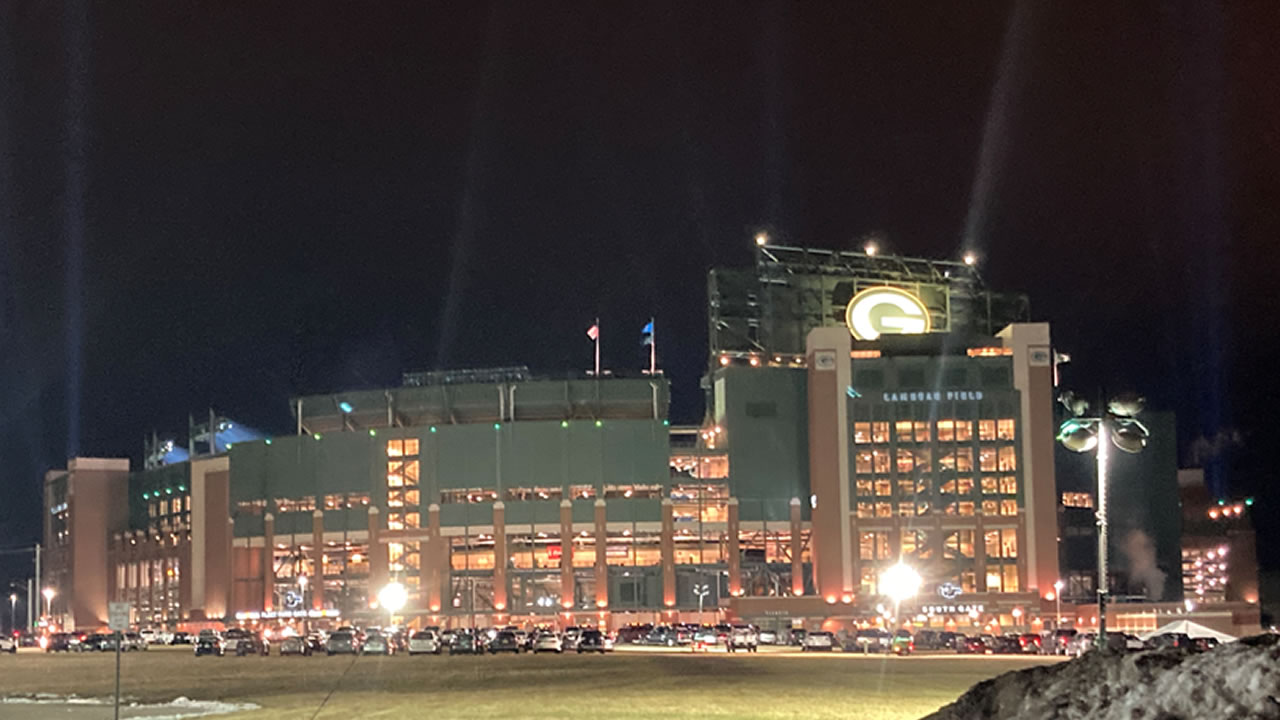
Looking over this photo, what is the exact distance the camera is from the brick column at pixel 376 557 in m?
166

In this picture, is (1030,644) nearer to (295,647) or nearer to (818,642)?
(818,642)

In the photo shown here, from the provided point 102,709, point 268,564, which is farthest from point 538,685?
point 268,564

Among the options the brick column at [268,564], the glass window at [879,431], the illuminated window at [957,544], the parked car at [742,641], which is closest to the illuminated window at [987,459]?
the illuminated window at [957,544]

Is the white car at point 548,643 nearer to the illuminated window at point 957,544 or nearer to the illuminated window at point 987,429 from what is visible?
the illuminated window at point 957,544

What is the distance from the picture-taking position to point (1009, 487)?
507ft

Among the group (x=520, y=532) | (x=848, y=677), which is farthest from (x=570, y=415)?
(x=848, y=677)

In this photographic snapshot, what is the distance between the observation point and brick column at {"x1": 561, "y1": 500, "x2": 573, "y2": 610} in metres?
162

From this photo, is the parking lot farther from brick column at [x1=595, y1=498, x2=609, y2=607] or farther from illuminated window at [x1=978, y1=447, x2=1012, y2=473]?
illuminated window at [x1=978, y1=447, x2=1012, y2=473]

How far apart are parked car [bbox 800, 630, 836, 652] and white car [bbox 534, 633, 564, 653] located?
48.8ft

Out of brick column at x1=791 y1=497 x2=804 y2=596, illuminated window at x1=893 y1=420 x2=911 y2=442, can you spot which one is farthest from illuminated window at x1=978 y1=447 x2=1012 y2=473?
brick column at x1=791 y1=497 x2=804 y2=596

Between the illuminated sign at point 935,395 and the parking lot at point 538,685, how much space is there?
80.7 meters

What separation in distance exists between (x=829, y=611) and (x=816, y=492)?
14.0 m

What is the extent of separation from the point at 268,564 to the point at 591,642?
9488cm

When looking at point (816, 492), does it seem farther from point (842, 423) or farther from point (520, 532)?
point (520, 532)
